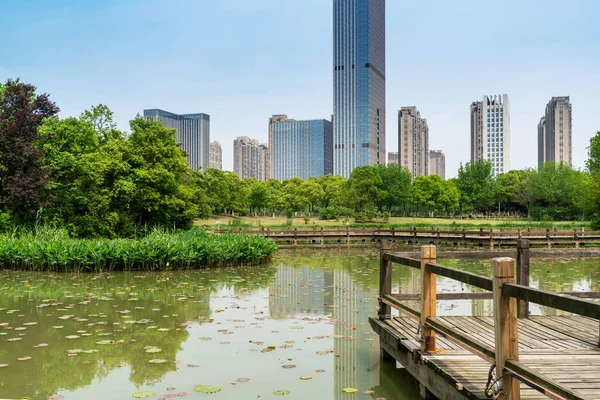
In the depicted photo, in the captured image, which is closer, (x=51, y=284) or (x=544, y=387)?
(x=544, y=387)

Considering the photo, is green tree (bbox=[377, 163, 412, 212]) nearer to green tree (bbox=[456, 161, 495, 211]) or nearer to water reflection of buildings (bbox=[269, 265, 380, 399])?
green tree (bbox=[456, 161, 495, 211])

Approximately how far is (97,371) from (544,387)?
5.50 meters

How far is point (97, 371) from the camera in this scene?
269 inches

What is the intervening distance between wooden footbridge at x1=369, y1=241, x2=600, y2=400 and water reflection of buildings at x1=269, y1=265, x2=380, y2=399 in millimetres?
499

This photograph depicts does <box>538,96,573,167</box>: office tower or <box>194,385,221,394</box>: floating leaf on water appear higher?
<box>538,96,573,167</box>: office tower

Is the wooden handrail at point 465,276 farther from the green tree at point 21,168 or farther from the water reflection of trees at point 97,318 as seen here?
the green tree at point 21,168

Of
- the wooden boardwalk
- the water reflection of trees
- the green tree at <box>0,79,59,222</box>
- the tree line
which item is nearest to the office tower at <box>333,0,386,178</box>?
the tree line

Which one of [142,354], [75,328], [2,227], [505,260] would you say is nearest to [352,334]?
[142,354]

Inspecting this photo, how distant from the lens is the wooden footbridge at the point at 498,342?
3490mm

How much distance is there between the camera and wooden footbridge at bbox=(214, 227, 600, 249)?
116 feet

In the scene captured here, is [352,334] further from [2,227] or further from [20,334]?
[2,227]

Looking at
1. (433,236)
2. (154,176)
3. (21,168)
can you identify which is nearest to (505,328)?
(21,168)

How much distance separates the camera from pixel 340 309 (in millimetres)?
11219

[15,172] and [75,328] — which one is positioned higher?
[15,172]
